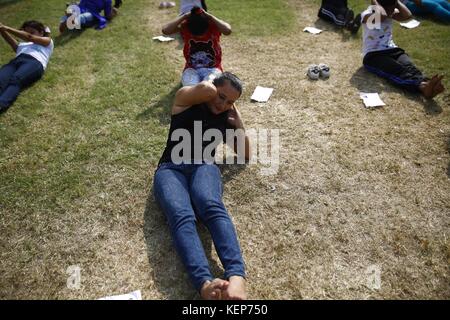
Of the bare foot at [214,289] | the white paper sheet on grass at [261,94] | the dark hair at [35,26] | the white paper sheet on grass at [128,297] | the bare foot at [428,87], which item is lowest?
the white paper sheet on grass at [128,297]

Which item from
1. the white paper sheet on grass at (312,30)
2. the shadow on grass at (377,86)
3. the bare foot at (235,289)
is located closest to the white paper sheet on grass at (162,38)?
the white paper sheet on grass at (312,30)

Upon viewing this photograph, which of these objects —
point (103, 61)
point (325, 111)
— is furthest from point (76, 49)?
point (325, 111)

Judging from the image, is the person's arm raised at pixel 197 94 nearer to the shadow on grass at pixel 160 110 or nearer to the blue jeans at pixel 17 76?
the shadow on grass at pixel 160 110

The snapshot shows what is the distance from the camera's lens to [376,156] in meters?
4.07

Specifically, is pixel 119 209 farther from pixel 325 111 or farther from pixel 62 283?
pixel 325 111

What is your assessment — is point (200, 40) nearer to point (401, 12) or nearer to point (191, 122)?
point (191, 122)

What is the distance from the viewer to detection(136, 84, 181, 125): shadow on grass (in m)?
4.77

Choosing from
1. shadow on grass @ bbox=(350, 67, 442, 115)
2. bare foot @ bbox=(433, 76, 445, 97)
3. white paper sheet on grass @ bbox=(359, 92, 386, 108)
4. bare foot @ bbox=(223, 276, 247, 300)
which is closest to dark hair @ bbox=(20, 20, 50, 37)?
shadow on grass @ bbox=(350, 67, 442, 115)

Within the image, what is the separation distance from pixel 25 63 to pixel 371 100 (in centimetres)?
564

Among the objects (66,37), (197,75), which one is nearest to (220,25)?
(197,75)

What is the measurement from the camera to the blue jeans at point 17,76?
503 cm

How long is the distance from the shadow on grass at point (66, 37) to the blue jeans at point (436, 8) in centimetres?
765

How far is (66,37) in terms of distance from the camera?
731 centimetres

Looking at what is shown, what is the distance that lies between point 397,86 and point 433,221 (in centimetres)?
276
